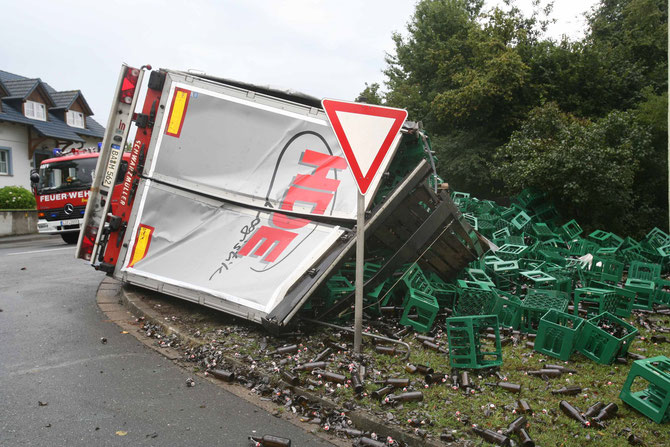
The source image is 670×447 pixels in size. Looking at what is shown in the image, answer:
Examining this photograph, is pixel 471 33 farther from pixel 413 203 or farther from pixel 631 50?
pixel 413 203

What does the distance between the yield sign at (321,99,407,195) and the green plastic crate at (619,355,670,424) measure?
2.77m

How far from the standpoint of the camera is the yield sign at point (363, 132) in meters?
4.43

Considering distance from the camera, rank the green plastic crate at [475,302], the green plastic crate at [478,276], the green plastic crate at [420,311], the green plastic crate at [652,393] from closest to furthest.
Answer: the green plastic crate at [652,393], the green plastic crate at [420,311], the green plastic crate at [475,302], the green plastic crate at [478,276]

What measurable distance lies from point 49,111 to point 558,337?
33075 millimetres

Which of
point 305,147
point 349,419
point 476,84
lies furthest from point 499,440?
point 476,84

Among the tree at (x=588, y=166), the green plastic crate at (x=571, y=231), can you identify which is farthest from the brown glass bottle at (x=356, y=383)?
the tree at (x=588, y=166)

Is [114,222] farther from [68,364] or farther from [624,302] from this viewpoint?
[624,302]

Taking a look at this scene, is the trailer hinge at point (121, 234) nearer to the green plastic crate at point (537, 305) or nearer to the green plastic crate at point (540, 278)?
the green plastic crate at point (537, 305)

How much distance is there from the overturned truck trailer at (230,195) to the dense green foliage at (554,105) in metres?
8.57

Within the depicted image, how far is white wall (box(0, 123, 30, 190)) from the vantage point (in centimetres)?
2478

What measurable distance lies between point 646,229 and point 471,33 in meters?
10.5

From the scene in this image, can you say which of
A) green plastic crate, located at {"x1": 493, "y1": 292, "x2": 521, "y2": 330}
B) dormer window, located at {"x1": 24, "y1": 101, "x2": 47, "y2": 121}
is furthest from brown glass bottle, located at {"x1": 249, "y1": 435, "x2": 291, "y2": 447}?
dormer window, located at {"x1": 24, "y1": 101, "x2": 47, "y2": 121}

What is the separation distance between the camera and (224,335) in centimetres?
526

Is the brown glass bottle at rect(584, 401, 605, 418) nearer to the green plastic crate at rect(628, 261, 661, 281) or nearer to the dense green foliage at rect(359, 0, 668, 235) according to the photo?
the green plastic crate at rect(628, 261, 661, 281)
